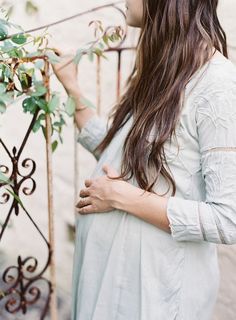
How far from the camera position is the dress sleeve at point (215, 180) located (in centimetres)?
141

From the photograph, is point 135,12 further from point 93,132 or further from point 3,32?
point 93,132

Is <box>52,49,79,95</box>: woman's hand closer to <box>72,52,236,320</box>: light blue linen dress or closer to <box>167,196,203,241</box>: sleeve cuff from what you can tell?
<box>72,52,236,320</box>: light blue linen dress

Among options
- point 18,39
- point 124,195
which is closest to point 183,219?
point 124,195

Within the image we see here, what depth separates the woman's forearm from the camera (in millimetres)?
1499

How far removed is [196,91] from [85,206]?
1.51 feet

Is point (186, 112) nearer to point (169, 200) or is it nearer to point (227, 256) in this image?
point (169, 200)

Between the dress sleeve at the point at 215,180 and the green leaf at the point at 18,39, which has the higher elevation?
the green leaf at the point at 18,39

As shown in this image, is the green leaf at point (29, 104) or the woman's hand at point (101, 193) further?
the green leaf at point (29, 104)

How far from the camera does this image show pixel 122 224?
1.59 m

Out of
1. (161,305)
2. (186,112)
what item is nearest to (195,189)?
(186,112)

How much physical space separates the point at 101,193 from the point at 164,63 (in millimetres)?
379

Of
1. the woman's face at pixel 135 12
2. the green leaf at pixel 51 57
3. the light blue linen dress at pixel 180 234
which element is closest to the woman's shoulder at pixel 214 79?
the light blue linen dress at pixel 180 234

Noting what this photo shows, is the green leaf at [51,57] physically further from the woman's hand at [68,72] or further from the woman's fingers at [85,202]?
the woman's fingers at [85,202]

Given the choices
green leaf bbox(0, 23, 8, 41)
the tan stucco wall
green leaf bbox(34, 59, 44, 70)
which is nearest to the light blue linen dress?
green leaf bbox(34, 59, 44, 70)
